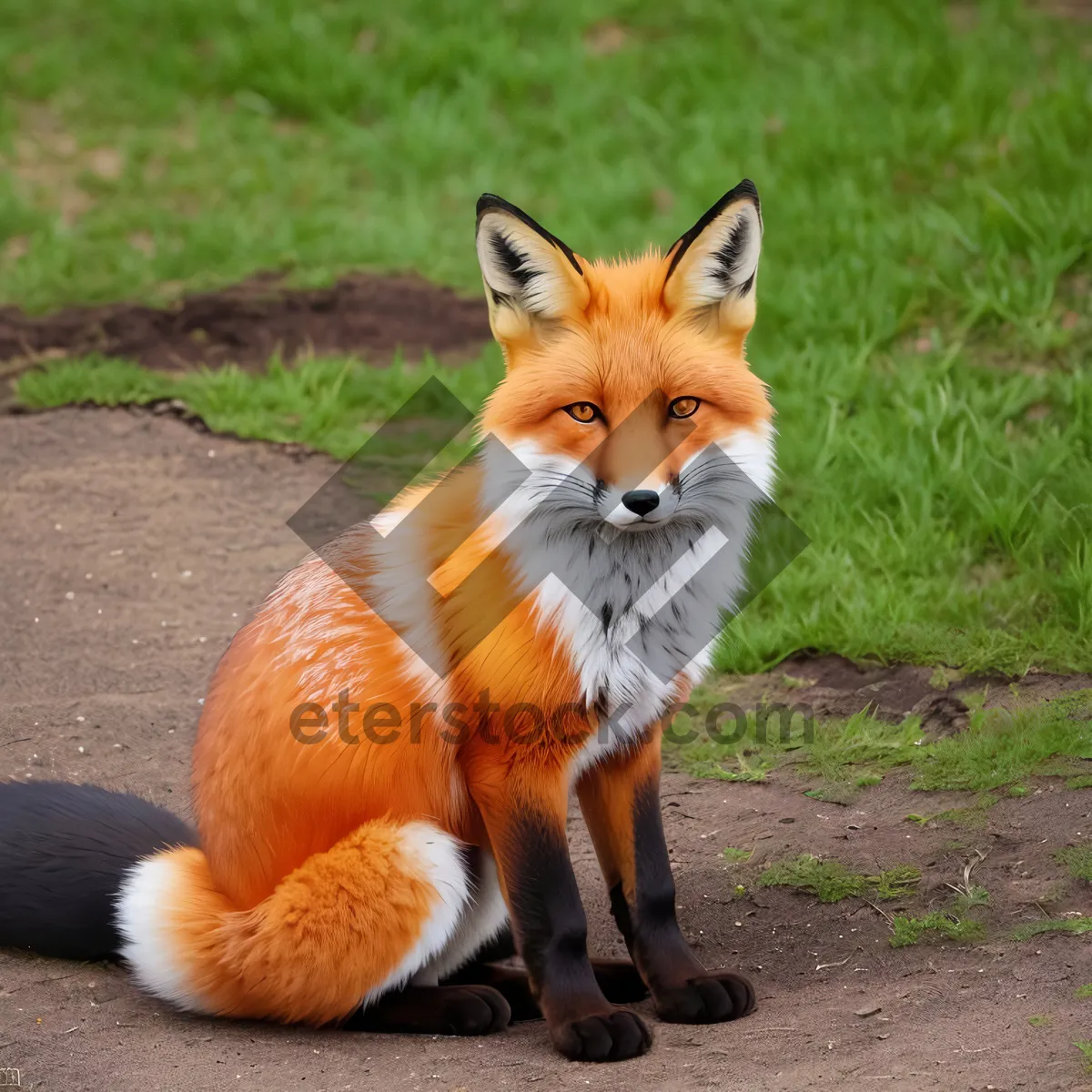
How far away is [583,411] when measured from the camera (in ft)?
10.9

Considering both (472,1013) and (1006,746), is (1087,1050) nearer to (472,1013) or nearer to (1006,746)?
(472,1013)

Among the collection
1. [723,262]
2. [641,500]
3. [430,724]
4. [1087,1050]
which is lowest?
[1087,1050]

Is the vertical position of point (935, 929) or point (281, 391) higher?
point (281, 391)

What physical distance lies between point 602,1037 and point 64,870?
149cm

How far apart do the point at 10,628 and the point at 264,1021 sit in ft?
8.58

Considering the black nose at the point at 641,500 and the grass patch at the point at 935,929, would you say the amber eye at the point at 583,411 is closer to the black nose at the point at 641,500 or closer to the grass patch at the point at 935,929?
the black nose at the point at 641,500

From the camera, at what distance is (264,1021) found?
3.65m

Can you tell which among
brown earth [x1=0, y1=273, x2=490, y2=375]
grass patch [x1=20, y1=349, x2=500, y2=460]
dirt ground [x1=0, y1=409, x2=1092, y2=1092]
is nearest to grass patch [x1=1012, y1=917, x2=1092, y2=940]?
dirt ground [x1=0, y1=409, x2=1092, y2=1092]

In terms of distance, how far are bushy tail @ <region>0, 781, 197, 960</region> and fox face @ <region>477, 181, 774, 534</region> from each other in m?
1.48

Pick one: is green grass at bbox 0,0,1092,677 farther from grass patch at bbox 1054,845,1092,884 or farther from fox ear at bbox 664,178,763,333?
fox ear at bbox 664,178,763,333

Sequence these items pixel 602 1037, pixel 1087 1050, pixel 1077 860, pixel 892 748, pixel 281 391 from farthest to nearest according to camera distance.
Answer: pixel 281 391 → pixel 892 748 → pixel 1077 860 → pixel 602 1037 → pixel 1087 1050

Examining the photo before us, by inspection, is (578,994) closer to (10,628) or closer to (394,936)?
(394,936)

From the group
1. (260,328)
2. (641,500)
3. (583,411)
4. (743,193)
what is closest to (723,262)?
(743,193)

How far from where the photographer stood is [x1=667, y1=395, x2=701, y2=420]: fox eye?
336 cm
